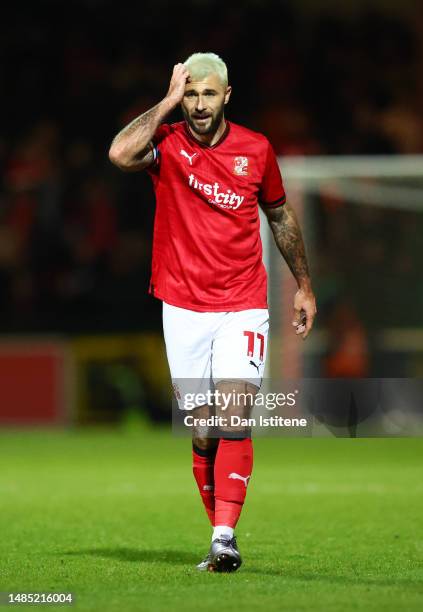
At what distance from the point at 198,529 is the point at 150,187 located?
10063 mm

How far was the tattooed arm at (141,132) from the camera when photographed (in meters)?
5.36

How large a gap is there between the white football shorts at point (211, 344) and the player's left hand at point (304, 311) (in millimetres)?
183

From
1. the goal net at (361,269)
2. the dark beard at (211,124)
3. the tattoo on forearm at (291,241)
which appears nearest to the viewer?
the dark beard at (211,124)

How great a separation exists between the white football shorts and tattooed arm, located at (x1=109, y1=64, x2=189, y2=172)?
686 millimetres

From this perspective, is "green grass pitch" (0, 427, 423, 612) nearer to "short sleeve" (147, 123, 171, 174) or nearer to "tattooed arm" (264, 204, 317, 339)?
"tattooed arm" (264, 204, 317, 339)

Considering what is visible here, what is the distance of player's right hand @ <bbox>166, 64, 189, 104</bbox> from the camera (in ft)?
17.6

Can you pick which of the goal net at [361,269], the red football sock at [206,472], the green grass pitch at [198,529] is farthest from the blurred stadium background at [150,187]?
the red football sock at [206,472]

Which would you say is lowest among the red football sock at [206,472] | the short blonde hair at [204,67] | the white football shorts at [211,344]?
the red football sock at [206,472]

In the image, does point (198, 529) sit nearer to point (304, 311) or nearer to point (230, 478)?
point (230, 478)

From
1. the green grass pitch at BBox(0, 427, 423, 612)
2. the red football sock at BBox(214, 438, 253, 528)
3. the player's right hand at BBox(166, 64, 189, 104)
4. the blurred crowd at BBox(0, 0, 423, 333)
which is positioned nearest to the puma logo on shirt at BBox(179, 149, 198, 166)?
the player's right hand at BBox(166, 64, 189, 104)

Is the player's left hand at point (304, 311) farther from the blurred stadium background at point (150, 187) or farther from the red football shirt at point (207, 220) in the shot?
the blurred stadium background at point (150, 187)

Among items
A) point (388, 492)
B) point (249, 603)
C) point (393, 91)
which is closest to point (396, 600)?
point (249, 603)

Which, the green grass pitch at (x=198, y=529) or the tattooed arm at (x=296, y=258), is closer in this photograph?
the green grass pitch at (x=198, y=529)

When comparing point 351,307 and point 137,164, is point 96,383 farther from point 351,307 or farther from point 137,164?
point 137,164
